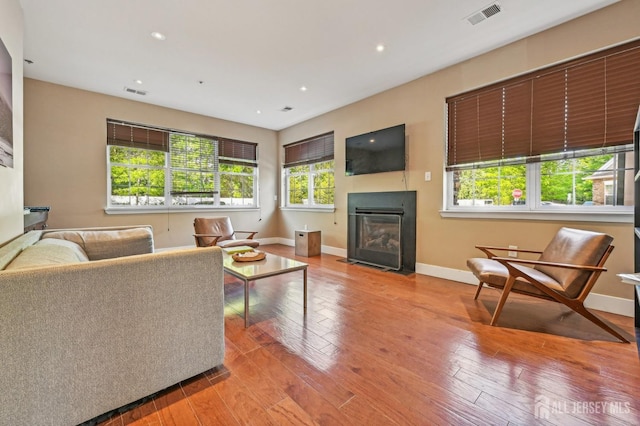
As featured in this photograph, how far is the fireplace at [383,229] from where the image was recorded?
3955mm

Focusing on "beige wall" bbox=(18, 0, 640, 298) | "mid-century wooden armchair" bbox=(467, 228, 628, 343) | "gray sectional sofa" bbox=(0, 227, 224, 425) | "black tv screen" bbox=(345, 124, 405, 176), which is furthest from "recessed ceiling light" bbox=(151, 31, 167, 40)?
"mid-century wooden armchair" bbox=(467, 228, 628, 343)

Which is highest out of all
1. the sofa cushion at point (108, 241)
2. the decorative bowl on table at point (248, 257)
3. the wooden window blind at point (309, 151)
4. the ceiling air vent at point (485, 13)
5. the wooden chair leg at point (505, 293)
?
the ceiling air vent at point (485, 13)

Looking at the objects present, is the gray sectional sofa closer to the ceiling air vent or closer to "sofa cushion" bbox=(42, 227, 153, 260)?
"sofa cushion" bbox=(42, 227, 153, 260)

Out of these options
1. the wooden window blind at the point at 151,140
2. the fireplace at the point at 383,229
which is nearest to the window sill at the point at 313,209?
the fireplace at the point at 383,229

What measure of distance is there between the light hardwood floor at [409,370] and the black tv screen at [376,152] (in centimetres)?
219

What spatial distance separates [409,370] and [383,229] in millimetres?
2768

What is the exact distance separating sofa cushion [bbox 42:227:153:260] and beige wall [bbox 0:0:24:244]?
11.7 inches

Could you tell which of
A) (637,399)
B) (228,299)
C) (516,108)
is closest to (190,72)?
(228,299)

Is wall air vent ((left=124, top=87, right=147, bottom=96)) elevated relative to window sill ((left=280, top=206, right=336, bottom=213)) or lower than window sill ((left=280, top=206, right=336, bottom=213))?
elevated

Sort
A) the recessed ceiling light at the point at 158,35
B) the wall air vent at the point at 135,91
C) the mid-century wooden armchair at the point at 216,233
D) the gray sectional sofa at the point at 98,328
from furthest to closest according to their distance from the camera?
the wall air vent at the point at 135,91, the mid-century wooden armchair at the point at 216,233, the recessed ceiling light at the point at 158,35, the gray sectional sofa at the point at 98,328

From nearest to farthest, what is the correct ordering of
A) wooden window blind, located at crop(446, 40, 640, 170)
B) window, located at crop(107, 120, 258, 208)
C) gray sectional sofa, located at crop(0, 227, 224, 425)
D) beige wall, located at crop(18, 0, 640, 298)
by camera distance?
gray sectional sofa, located at crop(0, 227, 224, 425), wooden window blind, located at crop(446, 40, 640, 170), beige wall, located at crop(18, 0, 640, 298), window, located at crop(107, 120, 258, 208)

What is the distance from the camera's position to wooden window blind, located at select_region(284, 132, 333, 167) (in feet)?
17.5

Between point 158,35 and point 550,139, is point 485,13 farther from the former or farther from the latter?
point 158,35

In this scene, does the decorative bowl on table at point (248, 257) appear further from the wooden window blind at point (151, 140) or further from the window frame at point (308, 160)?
the wooden window blind at point (151, 140)
